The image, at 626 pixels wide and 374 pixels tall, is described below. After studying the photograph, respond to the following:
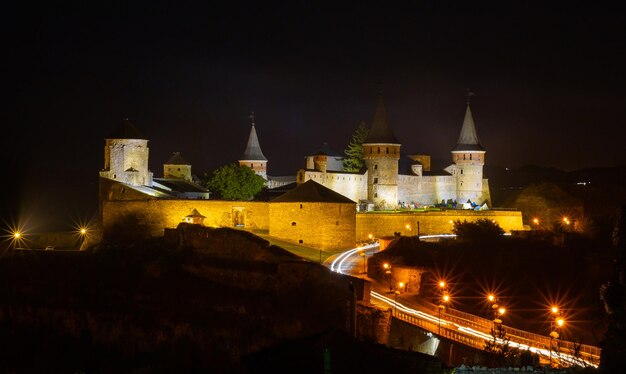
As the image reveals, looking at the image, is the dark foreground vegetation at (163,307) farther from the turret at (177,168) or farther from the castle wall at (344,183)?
the turret at (177,168)

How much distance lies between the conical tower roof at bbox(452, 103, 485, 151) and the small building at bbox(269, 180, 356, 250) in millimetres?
24427

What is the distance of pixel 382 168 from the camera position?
63.1 metres

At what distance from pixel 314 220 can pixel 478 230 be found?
1129 cm

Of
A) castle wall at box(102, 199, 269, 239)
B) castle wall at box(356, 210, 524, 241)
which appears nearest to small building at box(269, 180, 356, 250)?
castle wall at box(102, 199, 269, 239)

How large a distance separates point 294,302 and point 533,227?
110ft

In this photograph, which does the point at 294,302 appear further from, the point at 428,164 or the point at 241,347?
the point at 428,164

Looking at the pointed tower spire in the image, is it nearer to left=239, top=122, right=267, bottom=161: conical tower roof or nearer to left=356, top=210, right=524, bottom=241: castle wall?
left=239, top=122, right=267, bottom=161: conical tower roof

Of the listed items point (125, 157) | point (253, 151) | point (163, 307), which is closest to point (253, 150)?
point (253, 151)

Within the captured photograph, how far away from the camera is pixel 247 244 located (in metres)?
34.6

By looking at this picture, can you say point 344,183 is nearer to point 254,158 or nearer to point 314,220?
point 254,158

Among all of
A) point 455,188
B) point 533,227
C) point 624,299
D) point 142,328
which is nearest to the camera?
point 624,299

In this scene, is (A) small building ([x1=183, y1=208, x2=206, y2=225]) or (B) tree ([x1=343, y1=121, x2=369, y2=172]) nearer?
(A) small building ([x1=183, y1=208, x2=206, y2=225])

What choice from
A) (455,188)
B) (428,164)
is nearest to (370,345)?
(455,188)

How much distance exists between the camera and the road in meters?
22.2
